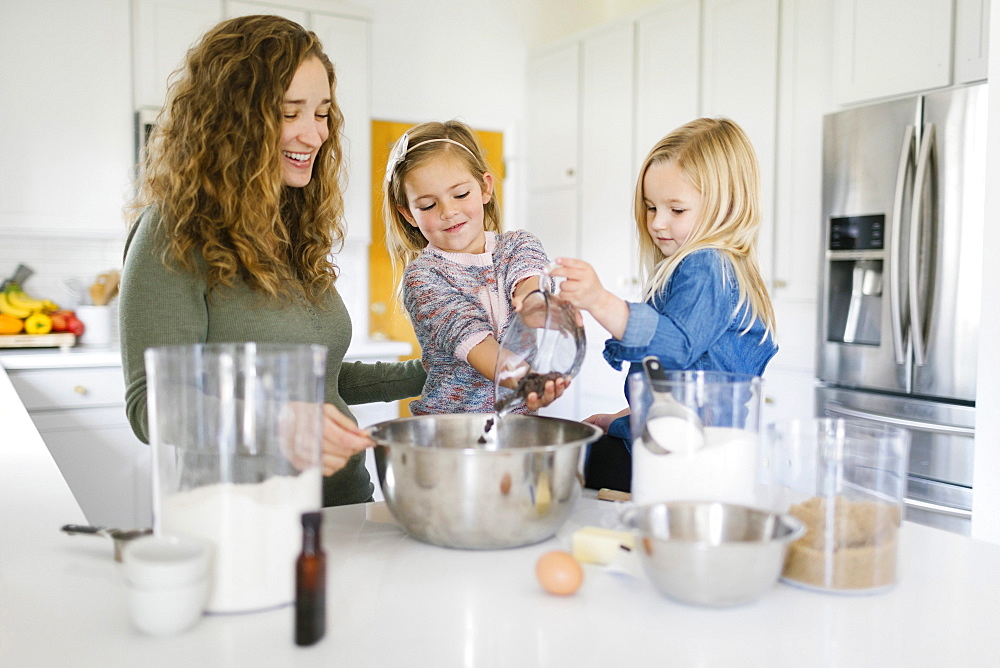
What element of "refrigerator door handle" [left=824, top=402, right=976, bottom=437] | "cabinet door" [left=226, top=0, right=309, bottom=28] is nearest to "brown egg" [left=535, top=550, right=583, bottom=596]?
"refrigerator door handle" [left=824, top=402, right=976, bottom=437]

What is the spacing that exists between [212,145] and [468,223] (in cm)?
50

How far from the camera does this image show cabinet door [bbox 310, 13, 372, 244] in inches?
144

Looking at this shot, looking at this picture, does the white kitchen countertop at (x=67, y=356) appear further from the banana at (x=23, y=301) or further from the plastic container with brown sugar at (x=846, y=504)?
the plastic container with brown sugar at (x=846, y=504)

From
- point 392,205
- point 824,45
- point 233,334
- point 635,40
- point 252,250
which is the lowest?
point 233,334

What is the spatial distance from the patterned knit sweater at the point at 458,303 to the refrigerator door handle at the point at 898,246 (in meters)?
1.49

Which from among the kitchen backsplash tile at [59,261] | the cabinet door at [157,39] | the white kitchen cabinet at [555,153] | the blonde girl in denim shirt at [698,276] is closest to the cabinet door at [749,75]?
the white kitchen cabinet at [555,153]

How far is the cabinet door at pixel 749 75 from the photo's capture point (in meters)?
3.26

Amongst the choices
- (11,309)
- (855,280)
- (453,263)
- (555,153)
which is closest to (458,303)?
(453,263)

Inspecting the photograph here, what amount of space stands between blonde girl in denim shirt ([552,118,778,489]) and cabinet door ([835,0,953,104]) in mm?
1512

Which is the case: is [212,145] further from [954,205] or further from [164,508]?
[954,205]

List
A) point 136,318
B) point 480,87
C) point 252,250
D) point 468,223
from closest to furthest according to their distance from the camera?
point 136,318, point 252,250, point 468,223, point 480,87

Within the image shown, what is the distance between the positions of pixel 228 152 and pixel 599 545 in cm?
77

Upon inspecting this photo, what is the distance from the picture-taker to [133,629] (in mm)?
743

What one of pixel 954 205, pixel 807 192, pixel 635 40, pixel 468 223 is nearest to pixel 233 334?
pixel 468 223
